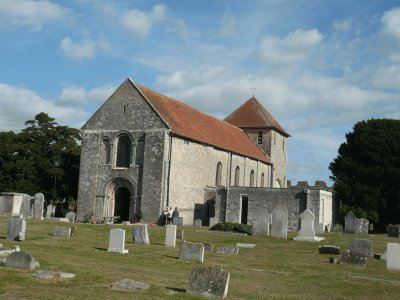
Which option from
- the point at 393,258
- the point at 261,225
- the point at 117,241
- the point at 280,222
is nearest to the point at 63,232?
the point at 117,241

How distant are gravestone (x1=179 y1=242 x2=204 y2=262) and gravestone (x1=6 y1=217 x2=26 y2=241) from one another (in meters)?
6.98

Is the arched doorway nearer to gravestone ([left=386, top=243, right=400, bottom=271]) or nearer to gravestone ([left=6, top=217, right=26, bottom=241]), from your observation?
gravestone ([left=6, top=217, right=26, bottom=241])

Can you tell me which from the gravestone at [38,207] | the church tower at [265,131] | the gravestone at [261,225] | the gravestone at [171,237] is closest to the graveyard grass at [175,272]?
the gravestone at [171,237]

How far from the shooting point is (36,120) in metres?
47.3

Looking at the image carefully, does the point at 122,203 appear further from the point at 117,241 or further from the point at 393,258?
the point at 393,258

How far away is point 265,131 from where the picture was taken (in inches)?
2179

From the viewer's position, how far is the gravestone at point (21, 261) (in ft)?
45.3

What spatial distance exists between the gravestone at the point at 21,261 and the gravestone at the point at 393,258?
11640mm

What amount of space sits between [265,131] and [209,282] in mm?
44202

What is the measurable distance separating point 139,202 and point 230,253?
1735cm

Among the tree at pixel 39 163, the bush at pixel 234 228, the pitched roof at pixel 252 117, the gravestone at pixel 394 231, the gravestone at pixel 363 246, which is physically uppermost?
the pitched roof at pixel 252 117

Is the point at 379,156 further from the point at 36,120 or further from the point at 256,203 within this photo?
the point at 36,120

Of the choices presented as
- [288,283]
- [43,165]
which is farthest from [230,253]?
[43,165]

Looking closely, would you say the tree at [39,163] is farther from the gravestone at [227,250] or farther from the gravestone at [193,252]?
the gravestone at [193,252]
